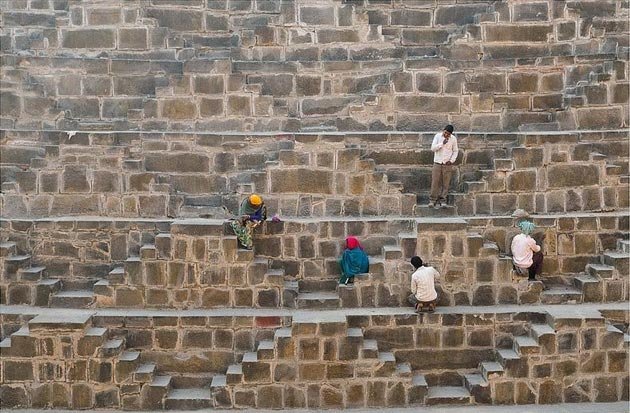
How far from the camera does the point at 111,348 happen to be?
8.78 metres

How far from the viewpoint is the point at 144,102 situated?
39.8 feet

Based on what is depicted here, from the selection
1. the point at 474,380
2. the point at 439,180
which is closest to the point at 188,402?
the point at 474,380

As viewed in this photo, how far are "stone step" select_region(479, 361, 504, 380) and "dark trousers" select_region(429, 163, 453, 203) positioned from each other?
2.88 metres

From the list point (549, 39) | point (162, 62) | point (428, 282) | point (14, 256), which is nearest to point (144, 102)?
point (162, 62)

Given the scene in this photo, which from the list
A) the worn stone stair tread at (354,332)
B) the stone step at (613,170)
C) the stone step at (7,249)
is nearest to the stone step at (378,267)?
the worn stone stair tread at (354,332)

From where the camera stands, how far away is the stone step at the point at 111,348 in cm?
874

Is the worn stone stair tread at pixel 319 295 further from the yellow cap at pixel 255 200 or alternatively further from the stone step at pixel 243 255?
the yellow cap at pixel 255 200

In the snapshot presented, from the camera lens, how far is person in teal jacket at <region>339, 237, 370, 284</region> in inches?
380

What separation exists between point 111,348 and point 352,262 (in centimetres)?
366

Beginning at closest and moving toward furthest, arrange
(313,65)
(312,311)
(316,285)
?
(312,311)
(316,285)
(313,65)

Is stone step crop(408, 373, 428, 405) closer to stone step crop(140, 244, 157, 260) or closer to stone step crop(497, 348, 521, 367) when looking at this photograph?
stone step crop(497, 348, 521, 367)

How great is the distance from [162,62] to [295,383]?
725 centimetres

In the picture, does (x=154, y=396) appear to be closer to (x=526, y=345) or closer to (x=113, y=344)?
(x=113, y=344)

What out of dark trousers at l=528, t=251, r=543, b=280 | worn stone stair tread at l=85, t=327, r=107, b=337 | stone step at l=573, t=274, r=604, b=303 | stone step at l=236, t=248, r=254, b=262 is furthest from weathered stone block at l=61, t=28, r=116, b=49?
stone step at l=573, t=274, r=604, b=303
